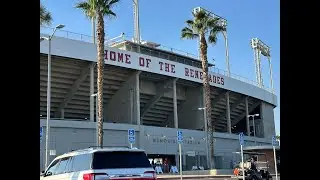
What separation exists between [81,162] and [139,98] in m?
46.3

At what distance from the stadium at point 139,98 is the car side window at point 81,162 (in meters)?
30.2

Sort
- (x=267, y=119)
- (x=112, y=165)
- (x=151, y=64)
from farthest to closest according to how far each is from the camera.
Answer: (x=267, y=119)
(x=151, y=64)
(x=112, y=165)

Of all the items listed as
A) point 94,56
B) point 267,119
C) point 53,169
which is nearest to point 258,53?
point 267,119

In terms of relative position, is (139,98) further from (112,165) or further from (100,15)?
(112,165)

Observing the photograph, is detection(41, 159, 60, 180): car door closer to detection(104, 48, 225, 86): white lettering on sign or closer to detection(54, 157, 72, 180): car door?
detection(54, 157, 72, 180): car door

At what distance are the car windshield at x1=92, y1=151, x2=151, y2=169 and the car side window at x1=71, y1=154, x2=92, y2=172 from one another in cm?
23

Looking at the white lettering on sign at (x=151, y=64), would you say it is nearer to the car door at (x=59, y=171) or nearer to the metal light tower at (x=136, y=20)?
the metal light tower at (x=136, y=20)

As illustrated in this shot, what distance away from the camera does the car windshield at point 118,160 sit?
10.5 m

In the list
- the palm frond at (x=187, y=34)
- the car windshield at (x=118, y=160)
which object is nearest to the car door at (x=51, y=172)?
the car windshield at (x=118, y=160)

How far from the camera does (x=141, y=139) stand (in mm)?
54312

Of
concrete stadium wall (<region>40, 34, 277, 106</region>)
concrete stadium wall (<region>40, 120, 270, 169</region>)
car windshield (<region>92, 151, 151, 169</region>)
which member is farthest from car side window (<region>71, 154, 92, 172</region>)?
concrete stadium wall (<region>40, 34, 277, 106</region>)
